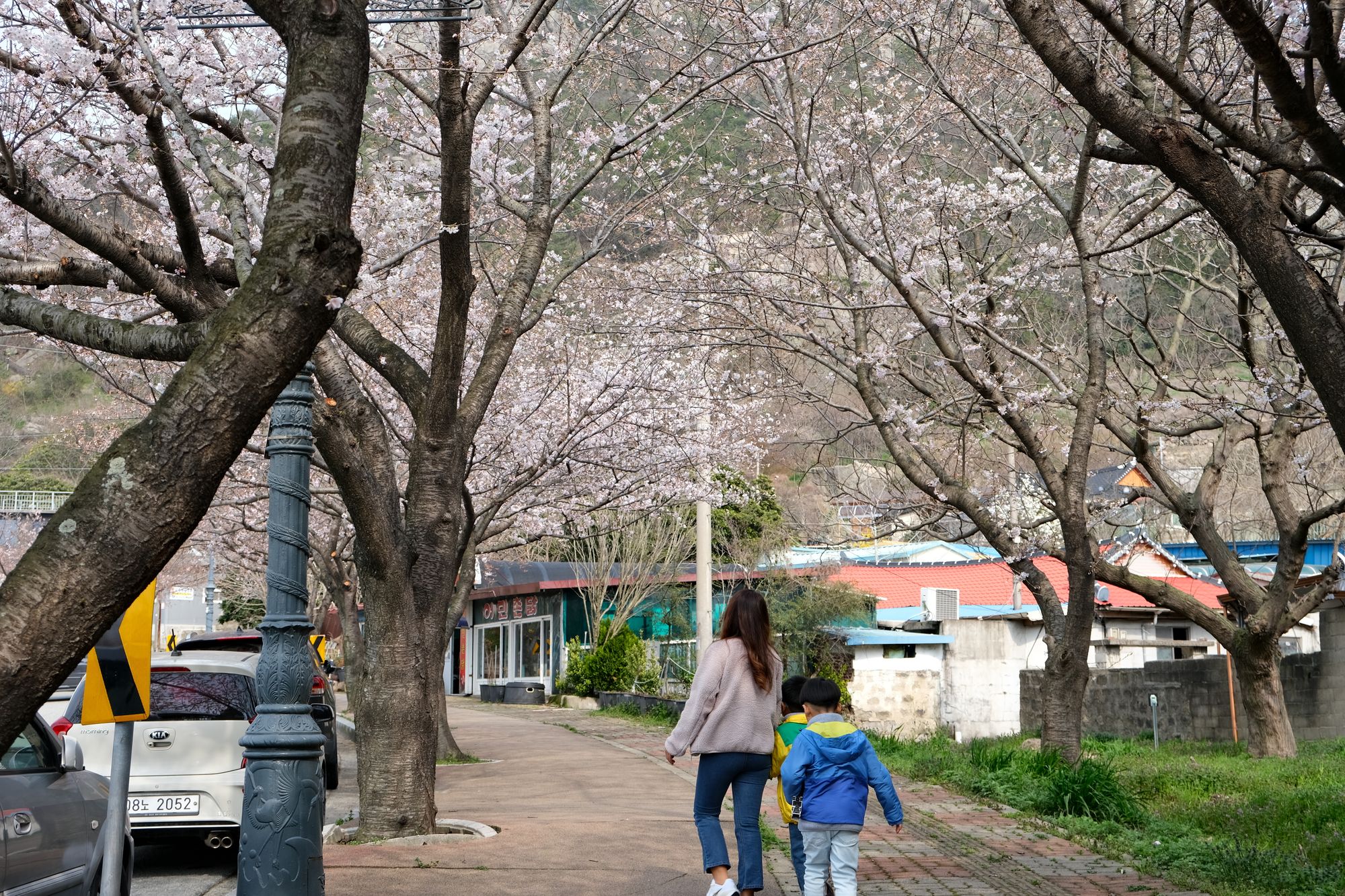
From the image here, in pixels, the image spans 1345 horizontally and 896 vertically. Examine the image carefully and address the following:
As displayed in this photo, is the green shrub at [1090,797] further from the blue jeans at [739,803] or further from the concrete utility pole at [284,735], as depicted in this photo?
the concrete utility pole at [284,735]

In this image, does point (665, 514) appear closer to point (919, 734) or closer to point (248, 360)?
point (919, 734)

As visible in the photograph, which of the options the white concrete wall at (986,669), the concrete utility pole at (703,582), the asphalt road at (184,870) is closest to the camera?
the asphalt road at (184,870)

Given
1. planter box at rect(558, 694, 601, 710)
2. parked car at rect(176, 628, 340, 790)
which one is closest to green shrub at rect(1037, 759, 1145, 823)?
parked car at rect(176, 628, 340, 790)

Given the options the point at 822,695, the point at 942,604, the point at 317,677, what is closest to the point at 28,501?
the point at 942,604

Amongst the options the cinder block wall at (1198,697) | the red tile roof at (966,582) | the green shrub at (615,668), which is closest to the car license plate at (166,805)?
the cinder block wall at (1198,697)

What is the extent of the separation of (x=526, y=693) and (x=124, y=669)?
3008 cm

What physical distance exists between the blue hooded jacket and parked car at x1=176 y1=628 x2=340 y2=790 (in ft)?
26.5

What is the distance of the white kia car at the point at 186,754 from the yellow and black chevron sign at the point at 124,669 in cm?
317

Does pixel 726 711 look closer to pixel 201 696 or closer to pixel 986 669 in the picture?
pixel 201 696

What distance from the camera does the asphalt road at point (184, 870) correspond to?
8.09m

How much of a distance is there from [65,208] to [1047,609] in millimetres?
10792

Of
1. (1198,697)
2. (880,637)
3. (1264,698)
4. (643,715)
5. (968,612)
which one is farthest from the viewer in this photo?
(968,612)

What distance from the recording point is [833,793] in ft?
19.3

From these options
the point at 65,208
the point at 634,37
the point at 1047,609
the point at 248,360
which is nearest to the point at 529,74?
the point at 634,37
